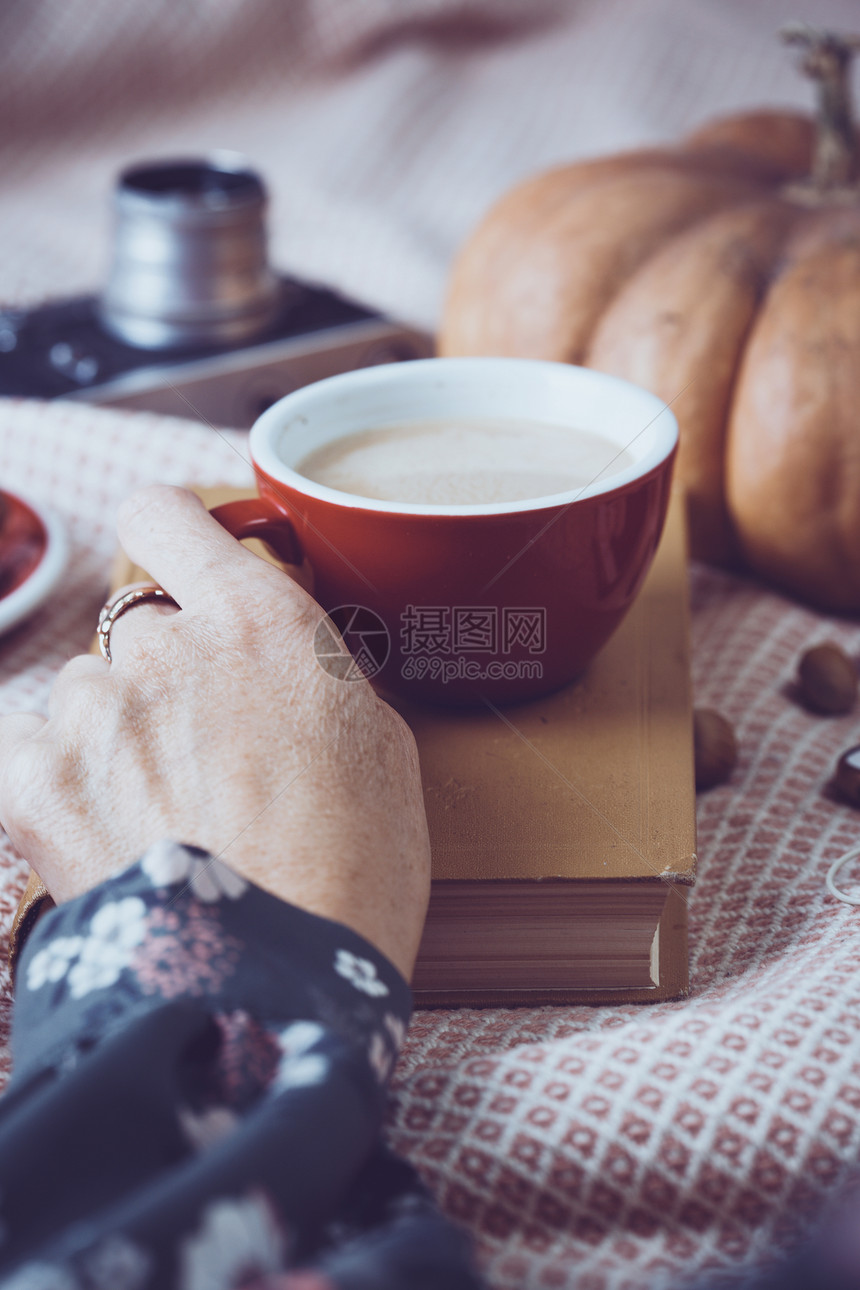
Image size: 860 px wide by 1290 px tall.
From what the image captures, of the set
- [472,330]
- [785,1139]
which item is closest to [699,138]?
[472,330]

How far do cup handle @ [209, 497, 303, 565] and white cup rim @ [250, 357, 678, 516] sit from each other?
0.02m

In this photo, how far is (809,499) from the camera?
774 mm

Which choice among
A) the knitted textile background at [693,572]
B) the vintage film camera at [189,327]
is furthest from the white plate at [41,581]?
the vintage film camera at [189,327]

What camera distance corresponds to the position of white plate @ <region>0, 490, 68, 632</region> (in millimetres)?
661

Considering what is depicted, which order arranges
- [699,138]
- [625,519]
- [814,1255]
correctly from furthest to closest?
1. [699,138]
2. [625,519]
3. [814,1255]

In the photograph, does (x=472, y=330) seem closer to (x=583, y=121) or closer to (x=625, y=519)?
(x=625, y=519)

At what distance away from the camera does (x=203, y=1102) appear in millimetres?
337

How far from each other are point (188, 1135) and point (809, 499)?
0.59 m

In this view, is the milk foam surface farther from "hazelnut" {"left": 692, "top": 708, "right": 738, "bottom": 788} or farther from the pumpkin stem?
the pumpkin stem

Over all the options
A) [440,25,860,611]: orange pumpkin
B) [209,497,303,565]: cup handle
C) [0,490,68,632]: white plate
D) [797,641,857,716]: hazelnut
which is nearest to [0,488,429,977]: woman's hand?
[209,497,303,565]: cup handle

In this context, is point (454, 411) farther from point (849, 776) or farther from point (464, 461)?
point (849, 776)

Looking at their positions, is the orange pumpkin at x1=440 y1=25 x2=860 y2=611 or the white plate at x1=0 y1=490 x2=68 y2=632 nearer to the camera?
the white plate at x1=0 y1=490 x2=68 y2=632

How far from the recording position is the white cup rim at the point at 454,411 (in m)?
0.48

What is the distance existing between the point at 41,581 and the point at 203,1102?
411 millimetres
